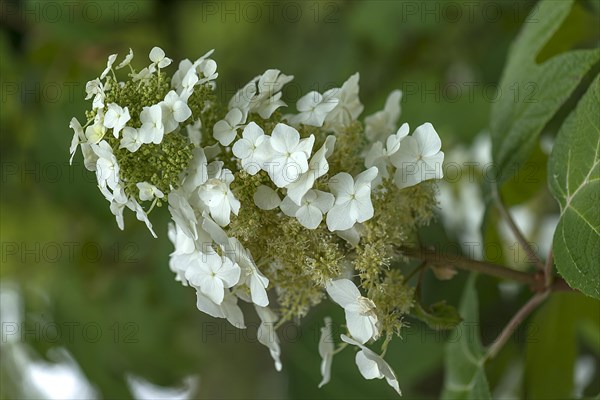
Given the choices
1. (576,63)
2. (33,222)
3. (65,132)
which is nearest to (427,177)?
(576,63)

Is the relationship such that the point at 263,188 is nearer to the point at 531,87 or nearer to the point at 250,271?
the point at 250,271

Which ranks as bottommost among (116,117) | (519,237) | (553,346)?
(553,346)

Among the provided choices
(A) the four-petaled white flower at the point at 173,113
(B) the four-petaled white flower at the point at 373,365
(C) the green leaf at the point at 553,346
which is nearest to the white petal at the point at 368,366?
(B) the four-petaled white flower at the point at 373,365

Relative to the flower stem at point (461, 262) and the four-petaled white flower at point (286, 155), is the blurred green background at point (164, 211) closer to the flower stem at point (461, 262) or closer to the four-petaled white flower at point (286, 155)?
the flower stem at point (461, 262)

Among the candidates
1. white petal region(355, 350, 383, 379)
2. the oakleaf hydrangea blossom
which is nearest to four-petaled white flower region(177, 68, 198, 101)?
the oakleaf hydrangea blossom

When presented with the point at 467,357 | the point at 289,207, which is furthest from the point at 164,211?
the point at 289,207

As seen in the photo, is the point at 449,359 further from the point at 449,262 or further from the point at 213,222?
the point at 213,222
